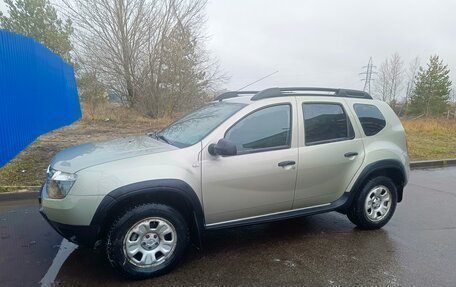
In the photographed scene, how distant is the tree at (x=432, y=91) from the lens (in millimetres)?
41531

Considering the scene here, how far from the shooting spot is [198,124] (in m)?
3.78

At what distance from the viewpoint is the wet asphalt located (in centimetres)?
308

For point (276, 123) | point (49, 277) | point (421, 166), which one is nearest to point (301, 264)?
point (276, 123)

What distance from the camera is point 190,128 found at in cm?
378

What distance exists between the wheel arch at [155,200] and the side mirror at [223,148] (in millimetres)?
417

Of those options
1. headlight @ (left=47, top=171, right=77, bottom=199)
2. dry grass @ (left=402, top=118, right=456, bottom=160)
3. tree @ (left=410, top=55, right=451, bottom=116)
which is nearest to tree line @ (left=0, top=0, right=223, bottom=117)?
dry grass @ (left=402, top=118, right=456, bottom=160)

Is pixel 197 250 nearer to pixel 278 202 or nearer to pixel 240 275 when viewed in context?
pixel 240 275

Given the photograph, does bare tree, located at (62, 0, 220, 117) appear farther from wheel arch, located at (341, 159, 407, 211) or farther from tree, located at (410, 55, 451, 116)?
tree, located at (410, 55, 451, 116)

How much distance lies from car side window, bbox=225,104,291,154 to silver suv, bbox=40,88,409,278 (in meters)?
0.01

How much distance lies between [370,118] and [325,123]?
771 mm

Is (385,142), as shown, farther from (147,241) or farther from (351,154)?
(147,241)

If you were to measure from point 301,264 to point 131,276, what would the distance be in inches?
67.2

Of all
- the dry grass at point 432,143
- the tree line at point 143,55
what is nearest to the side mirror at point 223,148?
the dry grass at point 432,143

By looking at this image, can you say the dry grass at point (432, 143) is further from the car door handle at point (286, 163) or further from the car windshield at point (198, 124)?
the car windshield at point (198, 124)
